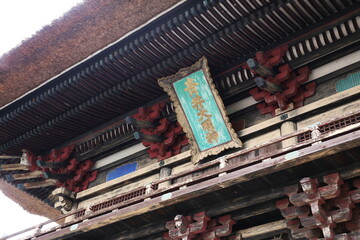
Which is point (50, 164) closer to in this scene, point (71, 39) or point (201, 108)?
point (71, 39)

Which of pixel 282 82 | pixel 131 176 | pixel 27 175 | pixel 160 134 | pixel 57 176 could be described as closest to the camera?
pixel 282 82

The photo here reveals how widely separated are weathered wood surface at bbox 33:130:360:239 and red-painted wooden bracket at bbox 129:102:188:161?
2.19 m

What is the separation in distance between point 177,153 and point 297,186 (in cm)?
371

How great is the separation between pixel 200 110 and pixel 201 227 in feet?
8.57

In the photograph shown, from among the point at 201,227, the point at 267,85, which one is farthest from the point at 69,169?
the point at 267,85

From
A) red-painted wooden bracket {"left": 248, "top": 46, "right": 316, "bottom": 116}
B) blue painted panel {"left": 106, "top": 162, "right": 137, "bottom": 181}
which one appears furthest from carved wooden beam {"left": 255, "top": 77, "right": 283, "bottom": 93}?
blue painted panel {"left": 106, "top": 162, "right": 137, "bottom": 181}

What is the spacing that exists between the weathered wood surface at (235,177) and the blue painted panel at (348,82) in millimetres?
2226

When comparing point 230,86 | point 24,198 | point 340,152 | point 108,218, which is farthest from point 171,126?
point 24,198

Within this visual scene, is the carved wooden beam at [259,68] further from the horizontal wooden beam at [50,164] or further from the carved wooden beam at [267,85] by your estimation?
the horizontal wooden beam at [50,164]

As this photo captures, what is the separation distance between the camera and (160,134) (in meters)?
11.4

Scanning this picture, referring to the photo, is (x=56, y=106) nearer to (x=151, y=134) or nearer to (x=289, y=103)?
(x=151, y=134)

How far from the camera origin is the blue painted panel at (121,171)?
39.1 feet

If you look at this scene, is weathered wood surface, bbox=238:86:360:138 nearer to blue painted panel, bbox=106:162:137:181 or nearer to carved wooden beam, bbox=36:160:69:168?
blue painted panel, bbox=106:162:137:181

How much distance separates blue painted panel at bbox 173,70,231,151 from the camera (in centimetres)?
1016
